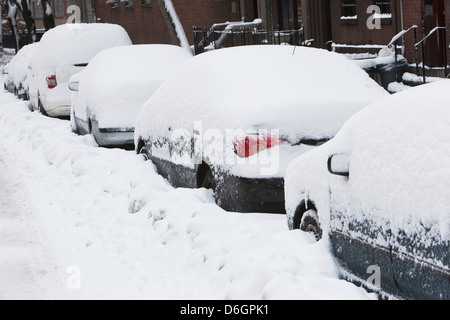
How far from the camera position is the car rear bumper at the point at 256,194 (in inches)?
295

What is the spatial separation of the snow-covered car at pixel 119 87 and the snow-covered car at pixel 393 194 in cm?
656

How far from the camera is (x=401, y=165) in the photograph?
4.95 meters

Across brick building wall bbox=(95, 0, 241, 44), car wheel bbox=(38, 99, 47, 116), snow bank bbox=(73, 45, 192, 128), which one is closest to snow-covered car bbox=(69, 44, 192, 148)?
snow bank bbox=(73, 45, 192, 128)

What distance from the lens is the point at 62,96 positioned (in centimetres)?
1795

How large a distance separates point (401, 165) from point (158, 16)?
34794 mm

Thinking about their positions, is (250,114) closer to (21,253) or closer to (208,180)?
(208,180)

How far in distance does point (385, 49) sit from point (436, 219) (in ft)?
50.7

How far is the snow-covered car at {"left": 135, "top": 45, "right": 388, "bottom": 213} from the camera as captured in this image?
751 centimetres

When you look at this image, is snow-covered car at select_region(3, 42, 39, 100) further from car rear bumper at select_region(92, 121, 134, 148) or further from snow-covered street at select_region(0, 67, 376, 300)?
snow-covered street at select_region(0, 67, 376, 300)

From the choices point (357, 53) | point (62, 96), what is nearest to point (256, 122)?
Result: point (62, 96)

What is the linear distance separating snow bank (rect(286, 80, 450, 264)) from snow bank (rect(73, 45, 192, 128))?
21.8 feet

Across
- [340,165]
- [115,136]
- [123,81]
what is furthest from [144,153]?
[340,165]

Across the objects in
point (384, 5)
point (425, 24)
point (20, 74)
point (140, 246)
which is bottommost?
point (20, 74)

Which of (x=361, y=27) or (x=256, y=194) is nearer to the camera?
(x=256, y=194)
